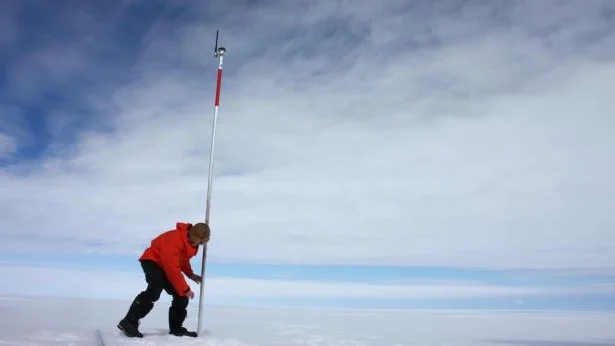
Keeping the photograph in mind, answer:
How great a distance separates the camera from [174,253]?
7.85 meters

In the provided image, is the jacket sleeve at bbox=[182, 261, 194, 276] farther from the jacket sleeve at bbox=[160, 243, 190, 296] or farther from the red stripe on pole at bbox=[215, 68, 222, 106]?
the red stripe on pole at bbox=[215, 68, 222, 106]

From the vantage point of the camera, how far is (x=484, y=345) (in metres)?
9.00

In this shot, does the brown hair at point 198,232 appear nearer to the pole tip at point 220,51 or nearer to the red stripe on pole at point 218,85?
the red stripe on pole at point 218,85

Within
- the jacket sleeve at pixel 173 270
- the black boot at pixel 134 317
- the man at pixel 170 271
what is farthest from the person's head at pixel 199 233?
the black boot at pixel 134 317

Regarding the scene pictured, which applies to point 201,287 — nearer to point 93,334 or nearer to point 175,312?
point 175,312

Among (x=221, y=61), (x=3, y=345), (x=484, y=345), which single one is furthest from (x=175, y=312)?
(x=484, y=345)

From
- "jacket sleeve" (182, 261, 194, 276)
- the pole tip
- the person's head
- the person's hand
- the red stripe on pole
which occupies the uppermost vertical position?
the pole tip

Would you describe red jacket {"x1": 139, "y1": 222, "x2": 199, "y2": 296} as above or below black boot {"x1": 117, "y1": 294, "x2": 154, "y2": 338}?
above

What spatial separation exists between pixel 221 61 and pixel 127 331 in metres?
5.14

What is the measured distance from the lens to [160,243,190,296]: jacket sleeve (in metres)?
7.74

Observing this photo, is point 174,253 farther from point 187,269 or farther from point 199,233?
point 187,269

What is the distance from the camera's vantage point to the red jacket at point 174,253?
7758 mm

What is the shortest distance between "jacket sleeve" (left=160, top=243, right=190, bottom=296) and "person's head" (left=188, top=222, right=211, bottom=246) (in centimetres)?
35

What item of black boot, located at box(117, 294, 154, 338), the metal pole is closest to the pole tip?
the metal pole
